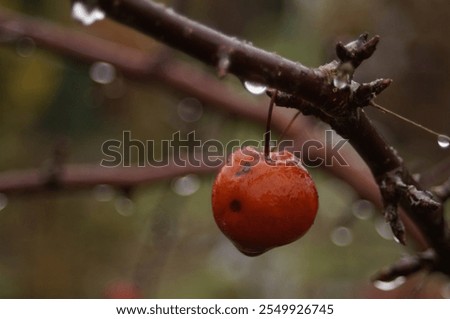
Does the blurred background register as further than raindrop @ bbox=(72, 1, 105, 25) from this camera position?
Yes

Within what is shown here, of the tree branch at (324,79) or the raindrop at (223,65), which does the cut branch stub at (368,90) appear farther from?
the raindrop at (223,65)

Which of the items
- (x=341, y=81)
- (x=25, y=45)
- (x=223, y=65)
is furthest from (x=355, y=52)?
(x=25, y=45)

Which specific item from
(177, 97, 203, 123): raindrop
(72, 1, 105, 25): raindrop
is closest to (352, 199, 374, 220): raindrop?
(177, 97, 203, 123): raindrop

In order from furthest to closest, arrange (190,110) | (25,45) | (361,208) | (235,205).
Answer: (190,110)
(25,45)
(361,208)
(235,205)

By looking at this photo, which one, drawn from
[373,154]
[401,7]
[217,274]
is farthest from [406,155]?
[373,154]

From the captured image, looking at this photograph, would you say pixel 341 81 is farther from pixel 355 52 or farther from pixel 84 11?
pixel 84 11

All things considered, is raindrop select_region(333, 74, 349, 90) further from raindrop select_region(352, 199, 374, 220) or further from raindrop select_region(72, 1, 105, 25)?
raindrop select_region(352, 199, 374, 220)

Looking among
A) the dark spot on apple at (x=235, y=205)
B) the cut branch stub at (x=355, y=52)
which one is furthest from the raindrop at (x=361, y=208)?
the cut branch stub at (x=355, y=52)
